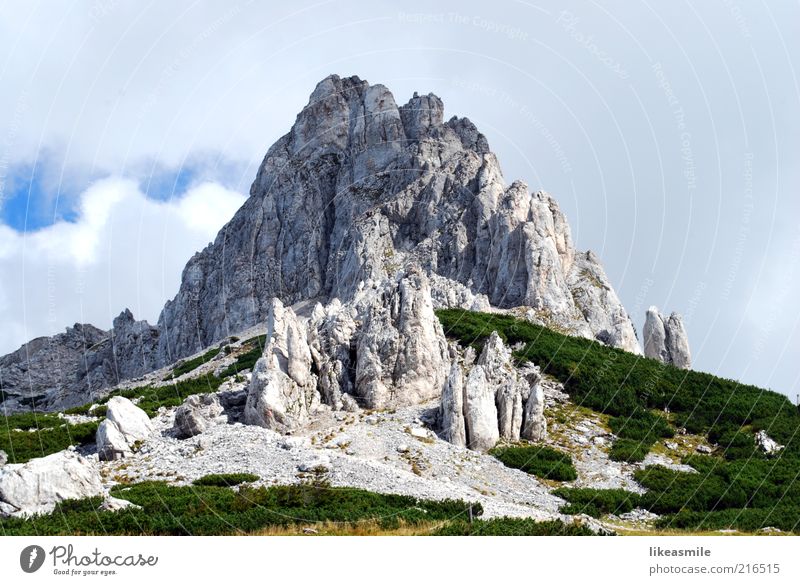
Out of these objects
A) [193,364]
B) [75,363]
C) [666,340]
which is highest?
[75,363]

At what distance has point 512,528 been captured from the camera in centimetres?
2678

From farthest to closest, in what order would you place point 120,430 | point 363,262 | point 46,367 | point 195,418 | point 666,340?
1. point 46,367
2. point 363,262
3. point 666,340
4. point 195,418
5. point 120,430

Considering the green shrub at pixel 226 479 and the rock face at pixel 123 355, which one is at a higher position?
the rock face at pixel 123 355

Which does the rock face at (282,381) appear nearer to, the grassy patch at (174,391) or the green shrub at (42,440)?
the green shrub at (42,440)

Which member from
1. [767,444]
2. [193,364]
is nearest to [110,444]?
[767,444]

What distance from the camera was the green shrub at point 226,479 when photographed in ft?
116

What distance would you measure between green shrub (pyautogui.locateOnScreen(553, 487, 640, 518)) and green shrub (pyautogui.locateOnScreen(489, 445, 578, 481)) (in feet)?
6.12

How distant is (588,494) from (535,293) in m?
50.9

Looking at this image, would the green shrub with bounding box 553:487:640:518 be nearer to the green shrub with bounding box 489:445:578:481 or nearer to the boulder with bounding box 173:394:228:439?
the green shrub with bounding box 489:445:578:481

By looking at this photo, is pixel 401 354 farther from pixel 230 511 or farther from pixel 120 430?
pixel 230 511

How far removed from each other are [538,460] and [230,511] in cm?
1833

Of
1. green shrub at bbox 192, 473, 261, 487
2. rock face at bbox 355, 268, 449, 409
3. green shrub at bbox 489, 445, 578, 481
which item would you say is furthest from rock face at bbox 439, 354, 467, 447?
green shrub at bbox 192, 473, 261, 487

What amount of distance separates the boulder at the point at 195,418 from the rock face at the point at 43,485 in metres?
10.4

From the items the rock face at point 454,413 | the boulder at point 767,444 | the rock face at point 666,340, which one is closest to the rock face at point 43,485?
the rock face at point 454,413
